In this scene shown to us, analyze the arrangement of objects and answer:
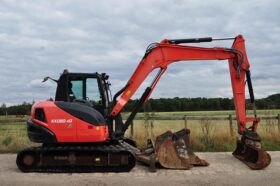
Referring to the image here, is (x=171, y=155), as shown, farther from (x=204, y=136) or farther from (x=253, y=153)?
(x=204, y=136)

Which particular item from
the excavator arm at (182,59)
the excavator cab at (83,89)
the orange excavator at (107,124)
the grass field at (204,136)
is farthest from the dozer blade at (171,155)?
the grass field at (204,136)

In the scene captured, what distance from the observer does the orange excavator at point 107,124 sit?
10.1 meters

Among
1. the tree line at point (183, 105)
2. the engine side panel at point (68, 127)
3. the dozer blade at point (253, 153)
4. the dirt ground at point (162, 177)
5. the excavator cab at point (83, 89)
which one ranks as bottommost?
the dirt ground at point (162, 177)

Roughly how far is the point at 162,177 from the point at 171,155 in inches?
48.0

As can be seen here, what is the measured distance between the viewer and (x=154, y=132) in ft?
54.0

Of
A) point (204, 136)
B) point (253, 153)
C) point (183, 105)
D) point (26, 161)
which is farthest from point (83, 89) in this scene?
point (183, 105)

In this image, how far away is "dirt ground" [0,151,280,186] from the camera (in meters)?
8.65

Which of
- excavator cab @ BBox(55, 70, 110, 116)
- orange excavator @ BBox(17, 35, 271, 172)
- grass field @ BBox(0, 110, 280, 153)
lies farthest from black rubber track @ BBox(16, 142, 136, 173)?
grass field @ BBox(0, 110, 280, 153)

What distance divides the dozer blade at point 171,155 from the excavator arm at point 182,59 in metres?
1.31

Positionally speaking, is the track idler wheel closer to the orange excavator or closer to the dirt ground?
the orange excavator

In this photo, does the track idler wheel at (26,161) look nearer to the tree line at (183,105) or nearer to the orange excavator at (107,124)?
the orange excavator at (107,124)

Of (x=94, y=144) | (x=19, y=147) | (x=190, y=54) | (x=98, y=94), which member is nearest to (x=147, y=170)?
(x=94, y=144)

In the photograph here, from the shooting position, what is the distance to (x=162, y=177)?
9195 millimetres

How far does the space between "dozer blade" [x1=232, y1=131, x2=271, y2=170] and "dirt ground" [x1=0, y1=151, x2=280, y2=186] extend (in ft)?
0.61
